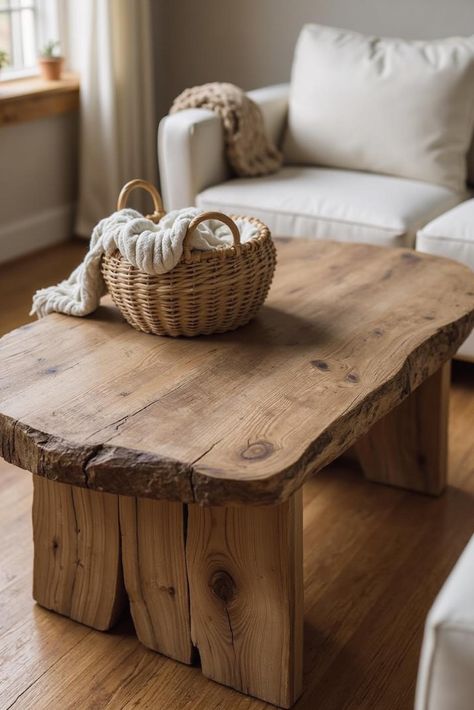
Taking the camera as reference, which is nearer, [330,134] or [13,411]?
[13,411]

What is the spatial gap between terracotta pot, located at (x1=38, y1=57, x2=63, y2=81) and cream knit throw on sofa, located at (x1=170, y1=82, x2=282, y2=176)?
822 millimetres

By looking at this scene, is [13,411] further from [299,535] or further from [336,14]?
[336,14]

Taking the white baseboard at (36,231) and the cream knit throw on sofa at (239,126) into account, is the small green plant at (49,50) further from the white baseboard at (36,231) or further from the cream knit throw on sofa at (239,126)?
the cream knit throw on sofa at (239,126)

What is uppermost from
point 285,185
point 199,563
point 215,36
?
point 215,36

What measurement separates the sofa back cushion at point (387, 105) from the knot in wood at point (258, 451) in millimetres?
1934

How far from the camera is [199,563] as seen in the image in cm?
157

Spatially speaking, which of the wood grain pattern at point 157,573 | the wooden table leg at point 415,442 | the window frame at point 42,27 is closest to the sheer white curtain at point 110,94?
the window frame at point 42,27

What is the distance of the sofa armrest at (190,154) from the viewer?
9.77 ft

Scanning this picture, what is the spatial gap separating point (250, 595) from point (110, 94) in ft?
8.76

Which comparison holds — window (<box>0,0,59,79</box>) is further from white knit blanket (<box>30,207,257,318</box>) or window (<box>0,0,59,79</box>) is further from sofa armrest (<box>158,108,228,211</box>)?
white knit blanket (<box>30,207,257,318</box>)

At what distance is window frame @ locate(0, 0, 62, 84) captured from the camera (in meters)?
3.78

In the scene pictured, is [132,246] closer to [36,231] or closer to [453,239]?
[453,239]

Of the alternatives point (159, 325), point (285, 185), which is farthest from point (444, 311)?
point (285, 185)

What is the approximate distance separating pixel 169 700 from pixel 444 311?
0.89m
